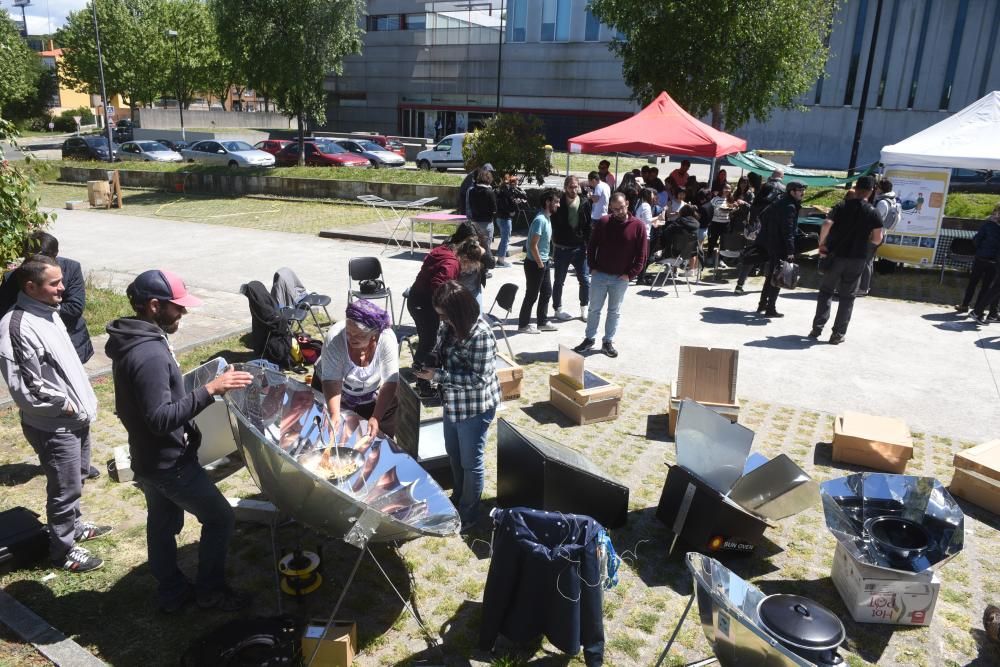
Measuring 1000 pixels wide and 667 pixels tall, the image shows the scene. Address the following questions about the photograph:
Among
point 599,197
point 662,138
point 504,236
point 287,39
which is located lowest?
point 504,236

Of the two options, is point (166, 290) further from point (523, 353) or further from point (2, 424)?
point (523, 353)

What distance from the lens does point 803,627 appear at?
10.5 feet

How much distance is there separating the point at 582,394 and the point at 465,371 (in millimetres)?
2413

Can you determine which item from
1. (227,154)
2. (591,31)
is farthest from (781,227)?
(591,31)

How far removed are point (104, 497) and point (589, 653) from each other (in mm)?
3786

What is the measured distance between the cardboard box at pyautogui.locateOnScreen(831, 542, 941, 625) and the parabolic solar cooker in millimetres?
868

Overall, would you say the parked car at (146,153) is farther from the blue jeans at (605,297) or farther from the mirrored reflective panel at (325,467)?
the mirrored reflective panel at (325,467)

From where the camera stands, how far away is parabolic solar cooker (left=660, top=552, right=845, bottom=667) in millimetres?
2850

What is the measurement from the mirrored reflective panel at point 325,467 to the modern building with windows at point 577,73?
114 feet

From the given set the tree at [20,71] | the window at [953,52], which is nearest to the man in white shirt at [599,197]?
the window at [953,52]

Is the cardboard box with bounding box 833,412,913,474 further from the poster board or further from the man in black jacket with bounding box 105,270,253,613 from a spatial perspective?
the poster board

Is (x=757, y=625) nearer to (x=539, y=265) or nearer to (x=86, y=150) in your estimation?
(x=539, y=265)

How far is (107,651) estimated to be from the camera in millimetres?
3674

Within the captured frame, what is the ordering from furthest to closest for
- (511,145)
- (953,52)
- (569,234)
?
(953,52)
(511,145)
(569,234)
